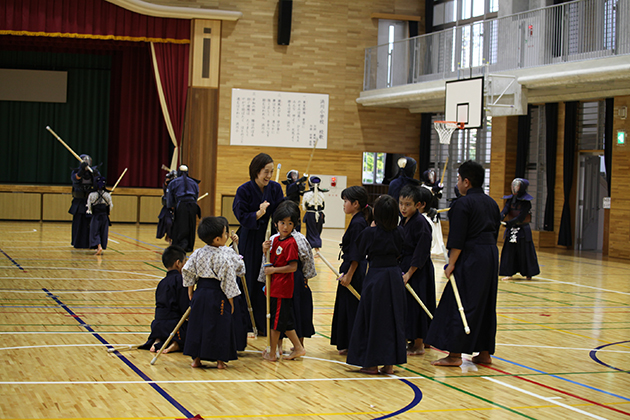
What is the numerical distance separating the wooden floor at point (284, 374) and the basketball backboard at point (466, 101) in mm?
6878

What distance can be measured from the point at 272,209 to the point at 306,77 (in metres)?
14.5

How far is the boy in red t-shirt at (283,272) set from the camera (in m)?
5.38

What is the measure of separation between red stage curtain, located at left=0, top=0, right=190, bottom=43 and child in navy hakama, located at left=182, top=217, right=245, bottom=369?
587 inches

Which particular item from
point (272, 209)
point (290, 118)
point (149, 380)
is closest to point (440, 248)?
point (290, 118)

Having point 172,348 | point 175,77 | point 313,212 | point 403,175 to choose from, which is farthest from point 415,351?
point 175,77

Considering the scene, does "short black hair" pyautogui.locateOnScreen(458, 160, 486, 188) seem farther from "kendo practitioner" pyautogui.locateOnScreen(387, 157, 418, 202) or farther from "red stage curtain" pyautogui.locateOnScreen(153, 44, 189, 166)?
"red stage curtain" pyautogui.locateOnScreen(153, 44, 189, 166)

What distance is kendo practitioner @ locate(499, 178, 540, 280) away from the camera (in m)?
11.5

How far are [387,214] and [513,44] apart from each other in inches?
465

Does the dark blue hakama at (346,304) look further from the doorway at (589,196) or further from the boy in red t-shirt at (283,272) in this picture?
the doorway at (589,196)

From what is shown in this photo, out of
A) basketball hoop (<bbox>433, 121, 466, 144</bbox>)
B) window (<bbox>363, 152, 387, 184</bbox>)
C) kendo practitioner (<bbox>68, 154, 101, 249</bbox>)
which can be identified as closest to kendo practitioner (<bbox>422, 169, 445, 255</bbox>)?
basketball hoop (<bbox>433, 121, 466, 144</bbox>)

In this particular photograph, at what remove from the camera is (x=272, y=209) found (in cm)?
619

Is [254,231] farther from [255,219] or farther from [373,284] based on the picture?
[373,284]

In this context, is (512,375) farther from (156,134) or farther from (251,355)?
(156,134)

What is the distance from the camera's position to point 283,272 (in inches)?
212
